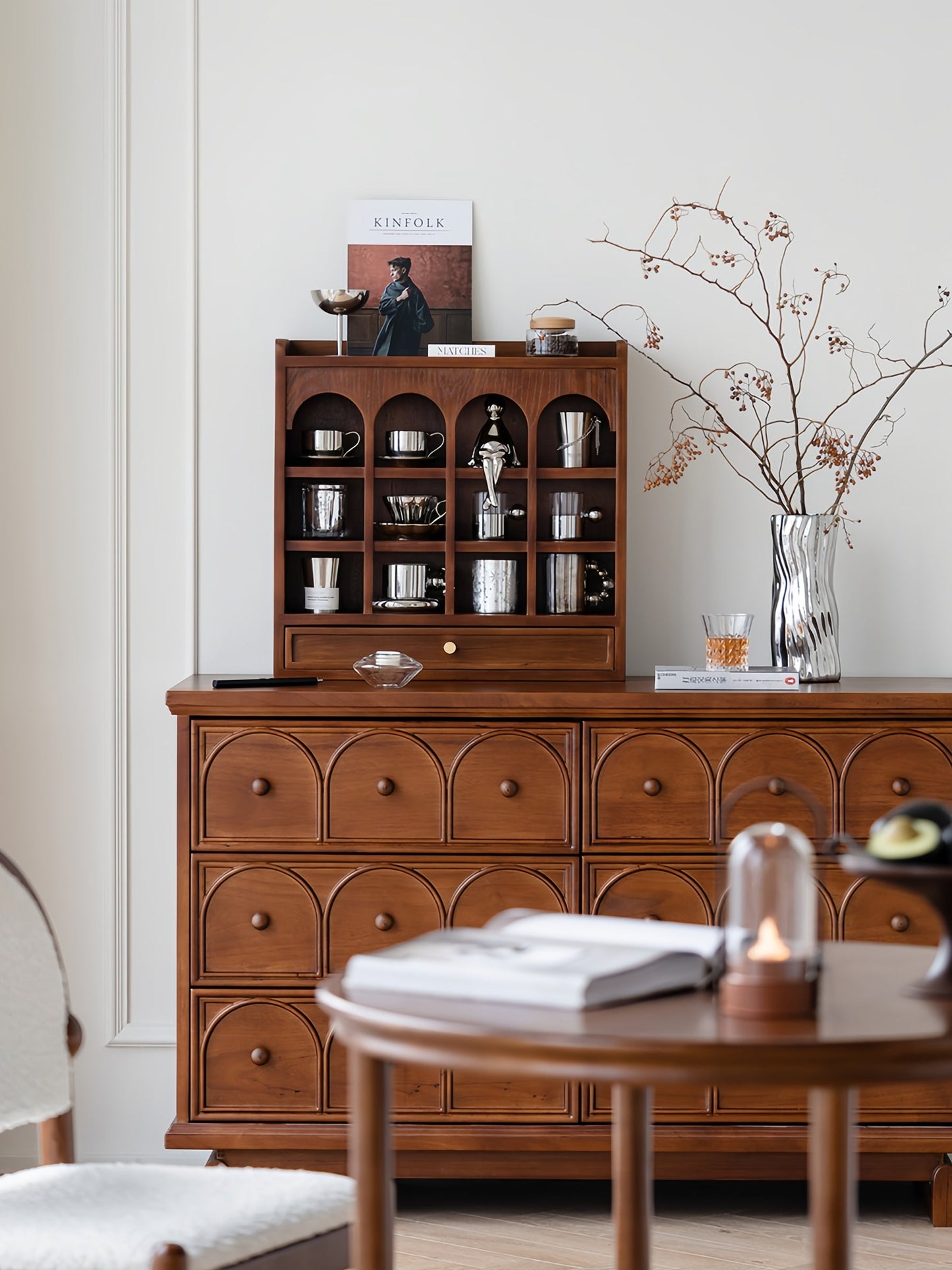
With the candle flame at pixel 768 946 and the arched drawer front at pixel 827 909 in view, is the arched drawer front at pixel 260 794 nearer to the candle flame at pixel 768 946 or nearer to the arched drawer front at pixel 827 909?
the arched drawer front at pixel 827 909

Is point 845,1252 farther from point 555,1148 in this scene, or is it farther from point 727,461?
point 727,461

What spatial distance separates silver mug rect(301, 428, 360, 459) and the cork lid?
0.48 metres

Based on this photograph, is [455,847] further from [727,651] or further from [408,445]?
[408,445]

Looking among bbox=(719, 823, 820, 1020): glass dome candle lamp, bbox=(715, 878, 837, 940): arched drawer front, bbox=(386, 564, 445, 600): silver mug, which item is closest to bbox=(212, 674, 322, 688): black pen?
bbox=(386, 564, 445, 600): silver mug

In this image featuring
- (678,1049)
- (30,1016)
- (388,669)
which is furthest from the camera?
(388,669)

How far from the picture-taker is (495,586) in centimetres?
300

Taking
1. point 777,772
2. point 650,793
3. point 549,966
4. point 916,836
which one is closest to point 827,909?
point 777,772

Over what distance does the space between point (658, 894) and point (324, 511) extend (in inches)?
42.8

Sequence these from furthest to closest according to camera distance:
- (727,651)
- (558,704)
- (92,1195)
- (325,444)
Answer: (325,444), (727,651), (558,704), (92,1195)

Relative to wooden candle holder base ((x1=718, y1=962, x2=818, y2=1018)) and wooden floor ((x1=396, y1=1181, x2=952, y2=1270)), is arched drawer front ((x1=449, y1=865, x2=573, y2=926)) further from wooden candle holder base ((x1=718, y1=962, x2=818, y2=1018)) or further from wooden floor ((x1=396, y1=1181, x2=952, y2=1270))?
wooden candle holder base ((x1=718, y1=962, x2=818, y2=1018))

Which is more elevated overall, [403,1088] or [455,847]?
[455,847]

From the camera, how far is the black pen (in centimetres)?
274

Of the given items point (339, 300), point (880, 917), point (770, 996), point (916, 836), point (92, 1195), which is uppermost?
point (339, 300)

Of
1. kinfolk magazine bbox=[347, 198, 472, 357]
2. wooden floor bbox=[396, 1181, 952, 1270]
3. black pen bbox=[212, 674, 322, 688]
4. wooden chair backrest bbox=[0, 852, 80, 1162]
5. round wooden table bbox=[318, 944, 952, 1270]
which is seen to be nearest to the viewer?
round wooden table bbox=[318, 944, 952, 1270]
